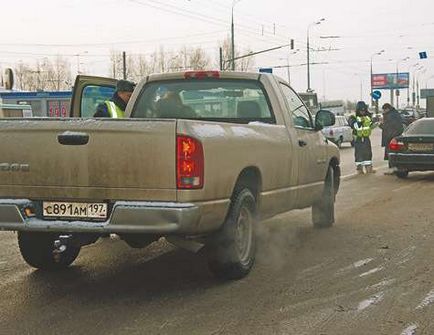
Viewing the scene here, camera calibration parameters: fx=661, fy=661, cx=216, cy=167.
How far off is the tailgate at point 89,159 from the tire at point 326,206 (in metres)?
3.74

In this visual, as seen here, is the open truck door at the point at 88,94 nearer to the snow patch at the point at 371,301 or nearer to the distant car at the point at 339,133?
the snow patch at the point at 371,301

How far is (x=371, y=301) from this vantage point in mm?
5098

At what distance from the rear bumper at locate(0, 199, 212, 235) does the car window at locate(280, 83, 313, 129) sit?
2456 millimetres

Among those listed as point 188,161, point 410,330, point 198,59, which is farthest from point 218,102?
point 198,59

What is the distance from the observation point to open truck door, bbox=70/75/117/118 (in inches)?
296

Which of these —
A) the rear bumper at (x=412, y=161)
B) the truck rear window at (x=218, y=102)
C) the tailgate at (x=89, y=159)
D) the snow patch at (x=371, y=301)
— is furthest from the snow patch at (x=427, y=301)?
the rear bumper at (x=412, y=161)

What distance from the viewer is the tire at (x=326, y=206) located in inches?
324

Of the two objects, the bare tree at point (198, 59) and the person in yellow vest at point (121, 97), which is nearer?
the person in yellow vest at point (121, 97)

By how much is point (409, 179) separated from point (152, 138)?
11228 mm

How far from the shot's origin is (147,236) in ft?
17.4

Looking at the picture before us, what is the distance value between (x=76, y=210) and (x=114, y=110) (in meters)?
1.95

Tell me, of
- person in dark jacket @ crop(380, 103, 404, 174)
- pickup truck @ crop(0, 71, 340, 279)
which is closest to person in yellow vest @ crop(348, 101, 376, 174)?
person in dark jacket @ crop(380, 103, 404, 174)

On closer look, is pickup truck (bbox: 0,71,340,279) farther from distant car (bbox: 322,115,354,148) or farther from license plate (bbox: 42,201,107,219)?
distant car (bbox: 322,115,354,148)

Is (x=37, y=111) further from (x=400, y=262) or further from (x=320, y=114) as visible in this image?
(x=400, y=262)
